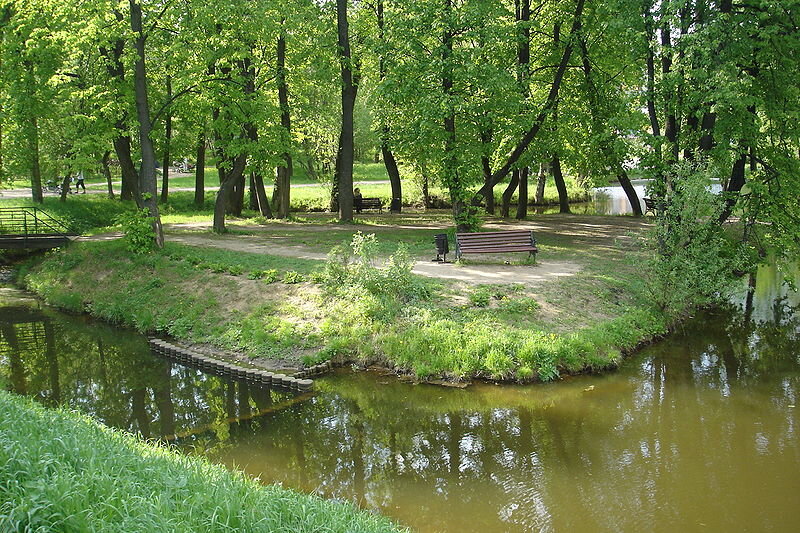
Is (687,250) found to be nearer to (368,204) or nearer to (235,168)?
(235,168)

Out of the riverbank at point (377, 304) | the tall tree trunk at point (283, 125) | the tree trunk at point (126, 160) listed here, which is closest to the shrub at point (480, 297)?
the riverbank at point (377, 304)

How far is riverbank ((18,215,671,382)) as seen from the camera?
12.4 meters

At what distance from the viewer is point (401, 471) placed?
8.76 m

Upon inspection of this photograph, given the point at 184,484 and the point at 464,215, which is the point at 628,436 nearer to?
the point at 184,484

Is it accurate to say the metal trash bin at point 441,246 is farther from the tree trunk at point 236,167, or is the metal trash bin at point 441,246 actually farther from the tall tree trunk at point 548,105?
the tree trunk at point 236,167

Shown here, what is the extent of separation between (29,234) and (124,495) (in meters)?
19.9

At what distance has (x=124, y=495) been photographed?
5270 millimetres

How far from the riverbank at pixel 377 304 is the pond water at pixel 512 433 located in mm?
613

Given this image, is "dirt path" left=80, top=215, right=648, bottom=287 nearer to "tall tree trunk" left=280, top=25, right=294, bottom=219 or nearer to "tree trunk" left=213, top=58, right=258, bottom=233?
"tree trunk" left=213, top=58, right=258, bottom=233

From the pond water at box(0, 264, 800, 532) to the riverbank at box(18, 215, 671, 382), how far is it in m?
0.61

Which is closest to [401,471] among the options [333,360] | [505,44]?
[333,360]

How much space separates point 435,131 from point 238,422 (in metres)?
11.8

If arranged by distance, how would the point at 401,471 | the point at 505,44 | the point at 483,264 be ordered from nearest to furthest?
the point at 401,471, the point at 483,264, the point at 505,44

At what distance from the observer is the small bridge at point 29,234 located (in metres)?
20.5
